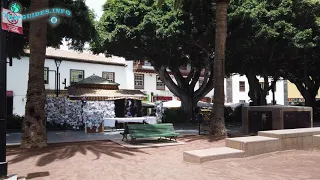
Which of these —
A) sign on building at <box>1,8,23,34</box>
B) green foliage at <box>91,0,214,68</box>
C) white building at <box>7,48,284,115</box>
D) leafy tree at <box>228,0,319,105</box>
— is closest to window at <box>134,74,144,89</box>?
white building at <box>7,48,284,115</box>

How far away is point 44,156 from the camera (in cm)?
932

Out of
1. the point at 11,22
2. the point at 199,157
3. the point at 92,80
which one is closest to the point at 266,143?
the point at 199,157

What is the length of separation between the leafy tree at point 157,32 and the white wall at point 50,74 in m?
9.44

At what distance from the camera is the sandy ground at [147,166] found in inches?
266

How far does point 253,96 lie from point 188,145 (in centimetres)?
1422

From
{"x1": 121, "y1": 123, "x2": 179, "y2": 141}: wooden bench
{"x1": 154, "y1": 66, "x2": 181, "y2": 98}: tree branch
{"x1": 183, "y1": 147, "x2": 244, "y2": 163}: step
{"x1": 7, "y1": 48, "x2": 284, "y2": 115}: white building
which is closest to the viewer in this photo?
{"x1": 183, "y1": 147, "x2": 244, "y2": 163}: step

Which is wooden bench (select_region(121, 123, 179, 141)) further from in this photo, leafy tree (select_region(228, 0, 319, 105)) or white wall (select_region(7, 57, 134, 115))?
white wall (select_region(7, 57, 134, 115))

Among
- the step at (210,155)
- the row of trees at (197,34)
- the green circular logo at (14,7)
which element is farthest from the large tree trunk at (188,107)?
the green circular logo at (14,7)

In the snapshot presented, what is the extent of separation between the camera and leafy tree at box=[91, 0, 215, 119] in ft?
59.2

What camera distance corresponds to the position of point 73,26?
49.2ft

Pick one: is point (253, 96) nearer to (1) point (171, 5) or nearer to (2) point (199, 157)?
(1) point (171, 5)

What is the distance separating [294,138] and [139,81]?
2731 cm

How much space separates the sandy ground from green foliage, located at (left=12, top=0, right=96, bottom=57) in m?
6.96

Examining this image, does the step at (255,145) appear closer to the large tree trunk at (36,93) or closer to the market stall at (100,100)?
the large tree trunk at (36,93)
